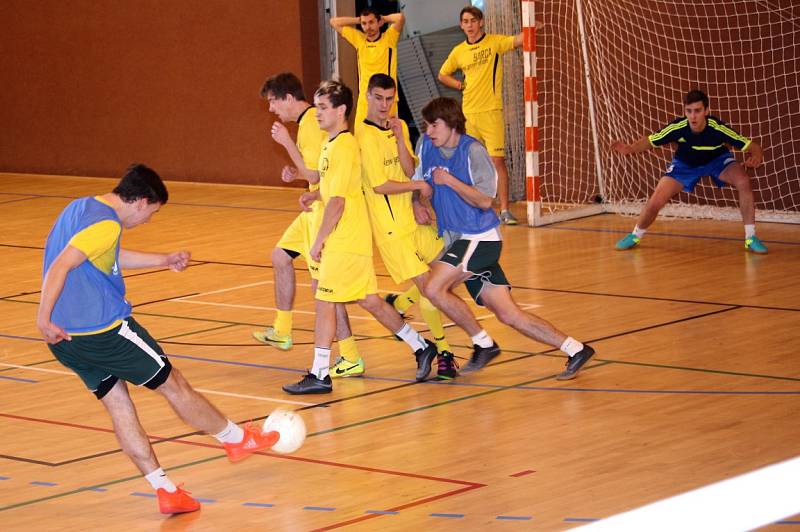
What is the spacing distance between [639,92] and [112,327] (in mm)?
10511

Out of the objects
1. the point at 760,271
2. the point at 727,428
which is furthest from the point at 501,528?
the point at 760,271

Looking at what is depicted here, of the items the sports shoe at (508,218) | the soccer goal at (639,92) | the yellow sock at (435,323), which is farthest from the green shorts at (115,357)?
the sports shoe at (508,218)

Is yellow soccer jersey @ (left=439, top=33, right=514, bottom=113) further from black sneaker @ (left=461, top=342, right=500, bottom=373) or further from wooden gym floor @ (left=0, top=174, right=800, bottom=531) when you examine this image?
black sneaker @ (left=461, top=342, right=500, bottom=373)

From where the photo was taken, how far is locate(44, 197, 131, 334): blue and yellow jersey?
586 centimetres

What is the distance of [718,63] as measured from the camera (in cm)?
1472

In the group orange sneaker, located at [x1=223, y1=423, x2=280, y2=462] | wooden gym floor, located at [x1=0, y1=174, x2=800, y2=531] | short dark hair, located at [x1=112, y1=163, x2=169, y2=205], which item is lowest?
wooden gym floor, located at [x1=0, y1=174, x2=800, y2=531]

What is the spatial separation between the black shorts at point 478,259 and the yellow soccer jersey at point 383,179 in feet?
1.22

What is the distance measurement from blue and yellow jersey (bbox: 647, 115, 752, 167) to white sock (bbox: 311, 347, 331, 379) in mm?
5553

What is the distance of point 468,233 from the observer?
8.31 m

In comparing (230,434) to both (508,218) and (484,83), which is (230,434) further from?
(484,83)

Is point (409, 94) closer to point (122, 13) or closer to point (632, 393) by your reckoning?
point (122, 13)

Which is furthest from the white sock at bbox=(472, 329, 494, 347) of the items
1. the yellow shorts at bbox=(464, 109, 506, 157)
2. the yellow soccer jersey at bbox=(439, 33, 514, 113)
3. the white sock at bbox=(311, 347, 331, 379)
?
the yellow soccer jersey at bbox=(439, 33, 514, 113)

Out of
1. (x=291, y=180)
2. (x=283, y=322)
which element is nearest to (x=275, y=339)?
(x=283, y=322)

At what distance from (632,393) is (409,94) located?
1093 centimetres
